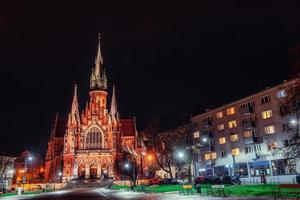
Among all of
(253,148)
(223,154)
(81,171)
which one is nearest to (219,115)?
(223,154)

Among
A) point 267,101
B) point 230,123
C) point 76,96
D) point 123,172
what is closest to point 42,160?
point 76,96

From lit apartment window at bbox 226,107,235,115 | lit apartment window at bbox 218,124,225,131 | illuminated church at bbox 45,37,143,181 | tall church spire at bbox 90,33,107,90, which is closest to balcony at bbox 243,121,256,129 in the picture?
lit apartment window at bbox 226,107,235,115

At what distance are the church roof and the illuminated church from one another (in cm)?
35

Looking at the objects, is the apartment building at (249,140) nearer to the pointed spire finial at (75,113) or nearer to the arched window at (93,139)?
the arched window at (93,139)

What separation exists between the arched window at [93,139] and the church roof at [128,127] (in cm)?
1332

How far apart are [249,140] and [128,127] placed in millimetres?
57137

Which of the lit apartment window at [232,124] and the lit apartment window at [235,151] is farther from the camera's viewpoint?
the lit apartment window at [232,124]

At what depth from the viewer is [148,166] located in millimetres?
97250

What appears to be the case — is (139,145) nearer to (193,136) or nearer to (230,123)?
(193,136)

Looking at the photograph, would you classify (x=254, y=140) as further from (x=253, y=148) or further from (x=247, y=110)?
(x=247, y=110)

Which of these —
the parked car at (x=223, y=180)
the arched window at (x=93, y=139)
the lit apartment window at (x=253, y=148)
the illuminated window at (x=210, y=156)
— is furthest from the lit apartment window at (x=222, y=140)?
the arched window at (x=93, y=139)

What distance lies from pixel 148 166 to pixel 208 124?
35.6 m

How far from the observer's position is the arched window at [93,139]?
89750 mm

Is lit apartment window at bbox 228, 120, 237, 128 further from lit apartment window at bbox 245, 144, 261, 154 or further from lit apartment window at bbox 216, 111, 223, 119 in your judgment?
lit apartment window at bbox 245, 144, 261, 154
